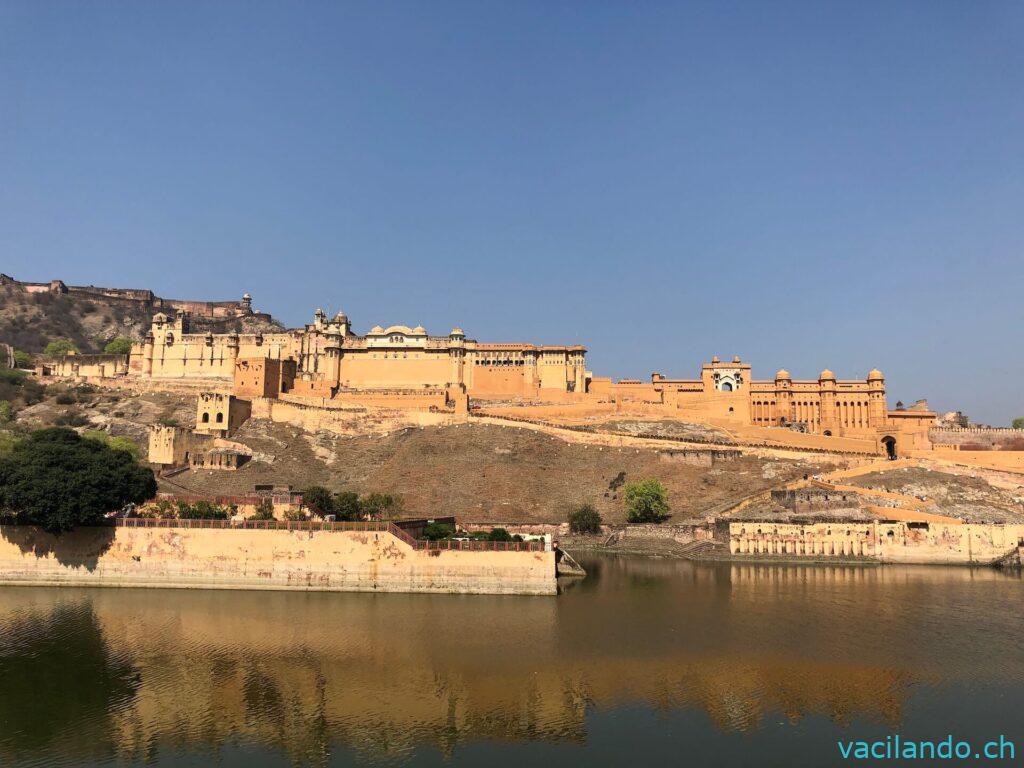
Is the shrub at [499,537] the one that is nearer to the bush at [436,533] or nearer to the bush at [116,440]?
the bush at [436,533]

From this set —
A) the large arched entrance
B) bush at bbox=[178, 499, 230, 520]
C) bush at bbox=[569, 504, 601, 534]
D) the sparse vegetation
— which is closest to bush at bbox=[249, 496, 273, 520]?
the sparse vegetation

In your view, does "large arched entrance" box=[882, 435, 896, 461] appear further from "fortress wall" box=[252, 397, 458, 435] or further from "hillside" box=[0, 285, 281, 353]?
"hillside" box=[0, 285, 281, 353]

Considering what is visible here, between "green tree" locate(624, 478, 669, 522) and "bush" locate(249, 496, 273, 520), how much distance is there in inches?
895

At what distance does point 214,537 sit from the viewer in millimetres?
32000

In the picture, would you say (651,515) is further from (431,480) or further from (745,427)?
(745,427)

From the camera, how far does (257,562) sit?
31.6 metres

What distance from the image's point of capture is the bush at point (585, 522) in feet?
156

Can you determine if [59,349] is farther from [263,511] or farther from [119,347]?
[263,511]

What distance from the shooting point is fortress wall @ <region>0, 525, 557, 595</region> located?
30.9 meters

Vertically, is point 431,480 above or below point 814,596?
above

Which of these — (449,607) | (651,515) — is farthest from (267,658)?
(651,515)

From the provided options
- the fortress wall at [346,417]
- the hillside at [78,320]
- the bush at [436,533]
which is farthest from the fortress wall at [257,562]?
the hillside at [78,320]

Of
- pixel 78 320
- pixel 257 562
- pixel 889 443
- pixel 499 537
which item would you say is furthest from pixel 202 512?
pixel 78 320

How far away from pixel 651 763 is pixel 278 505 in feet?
79.0
